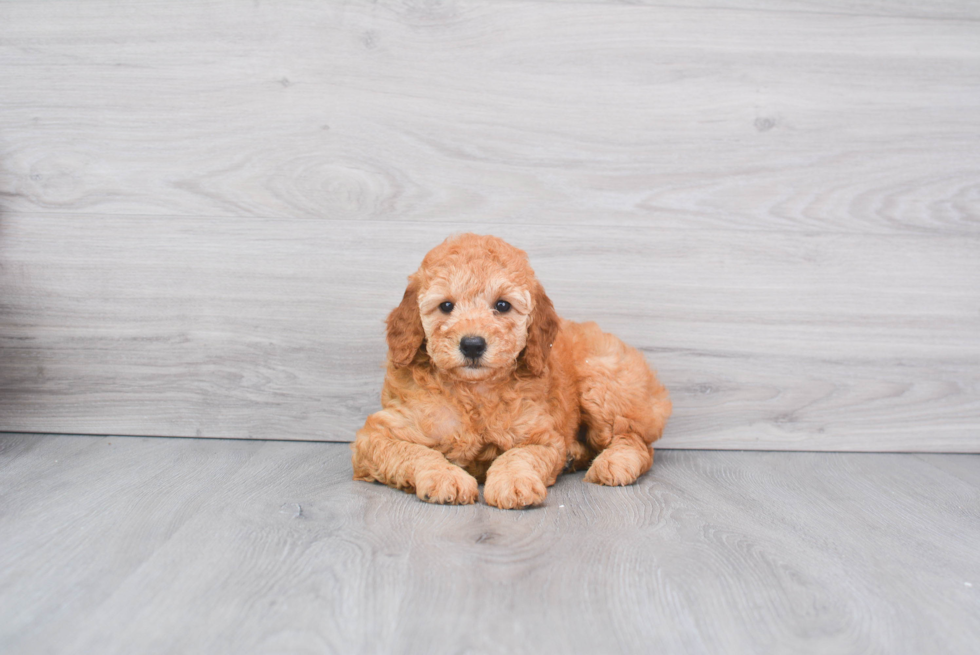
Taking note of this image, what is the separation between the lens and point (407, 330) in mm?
1721

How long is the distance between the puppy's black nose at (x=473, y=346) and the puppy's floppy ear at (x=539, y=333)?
189 mm

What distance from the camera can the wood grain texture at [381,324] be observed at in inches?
85.8

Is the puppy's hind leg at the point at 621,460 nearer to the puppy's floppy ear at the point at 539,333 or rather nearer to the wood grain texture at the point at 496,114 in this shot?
the puppy's floppy ear at the point at 539,333

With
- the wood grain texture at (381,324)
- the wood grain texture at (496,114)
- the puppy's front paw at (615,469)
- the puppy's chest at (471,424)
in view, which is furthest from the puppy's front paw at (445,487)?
the wood grain texture at (496,114)

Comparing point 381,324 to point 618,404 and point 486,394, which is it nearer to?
point 486,394

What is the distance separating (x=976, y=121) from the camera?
226cm

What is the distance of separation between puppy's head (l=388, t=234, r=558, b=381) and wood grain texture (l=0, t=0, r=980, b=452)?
18.5 inches

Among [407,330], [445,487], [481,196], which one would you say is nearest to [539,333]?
[407,330]

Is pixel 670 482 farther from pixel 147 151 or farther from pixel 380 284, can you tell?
pixel 147 151

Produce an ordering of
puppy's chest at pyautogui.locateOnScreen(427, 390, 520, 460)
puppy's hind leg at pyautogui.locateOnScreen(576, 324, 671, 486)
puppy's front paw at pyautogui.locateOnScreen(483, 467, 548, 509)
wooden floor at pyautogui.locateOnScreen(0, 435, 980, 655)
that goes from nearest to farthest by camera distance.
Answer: wooden floor at pyautogui.locateOnScreen(0, 435, 980, 655)
puppy's front paw at pyautogui.locateOnScreen(483, 467, 548, 509)
puppy's chest at pyautogui.locateOnScreen(427, 390, 520, 460)
puppy's hind leg at pyautogui.locateOnScreen(576, 324, 671, 486)

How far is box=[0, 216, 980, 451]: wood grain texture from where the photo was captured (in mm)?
2180

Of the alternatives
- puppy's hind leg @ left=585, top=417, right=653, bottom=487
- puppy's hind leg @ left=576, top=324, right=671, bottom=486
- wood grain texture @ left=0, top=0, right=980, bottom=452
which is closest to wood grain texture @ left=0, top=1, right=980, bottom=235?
wood grain texture @ left=0, top=0, right=980, bottom=452

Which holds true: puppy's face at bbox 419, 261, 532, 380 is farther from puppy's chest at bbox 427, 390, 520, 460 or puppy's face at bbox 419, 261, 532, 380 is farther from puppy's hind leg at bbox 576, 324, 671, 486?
puppy's hind leg at bbox 576, 324, 671, 486

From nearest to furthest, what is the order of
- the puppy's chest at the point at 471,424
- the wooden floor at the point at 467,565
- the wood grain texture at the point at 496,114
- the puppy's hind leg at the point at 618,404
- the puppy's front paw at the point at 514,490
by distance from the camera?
the wooden floor at the point at 467,565 → the puppy's front paw at the point at 514,490 → the puppy's chest at the point at 471,424 → the puppy's hind leg at the point at 618,404 → the wood grain texture at the point at 496,114
